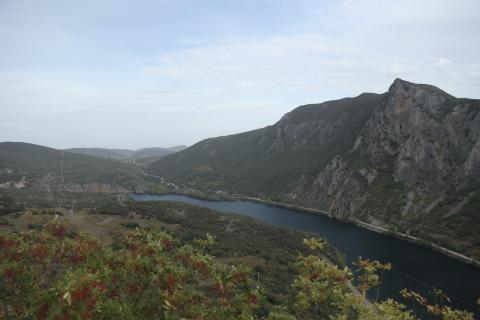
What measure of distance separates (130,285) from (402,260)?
84.2 meters

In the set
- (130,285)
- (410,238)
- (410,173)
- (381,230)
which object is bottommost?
(381,230)

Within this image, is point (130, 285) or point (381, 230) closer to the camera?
point (130, 285)

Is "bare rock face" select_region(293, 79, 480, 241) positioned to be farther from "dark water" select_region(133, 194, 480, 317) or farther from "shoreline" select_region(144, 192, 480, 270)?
"dark water" select_region(133, 194, 480, 317)

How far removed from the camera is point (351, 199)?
140 m

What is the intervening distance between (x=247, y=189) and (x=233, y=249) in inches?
5075

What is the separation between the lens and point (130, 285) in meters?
11.4

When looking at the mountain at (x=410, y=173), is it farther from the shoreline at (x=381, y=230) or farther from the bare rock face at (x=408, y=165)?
the shoreline at (x=381, y=230)

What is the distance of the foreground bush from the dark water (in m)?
57.1

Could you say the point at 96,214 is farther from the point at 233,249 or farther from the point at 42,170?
the point at 42,170

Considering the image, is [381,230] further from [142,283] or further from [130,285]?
[130,285]

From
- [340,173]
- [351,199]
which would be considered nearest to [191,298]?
[351,199]

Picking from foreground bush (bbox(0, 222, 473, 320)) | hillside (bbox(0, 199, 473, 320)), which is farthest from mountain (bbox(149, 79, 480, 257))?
foreground bush (bbox(0, 222, 473, 320))

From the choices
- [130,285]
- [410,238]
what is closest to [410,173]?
[410,238]

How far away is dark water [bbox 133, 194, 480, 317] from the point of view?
64.9 metres
